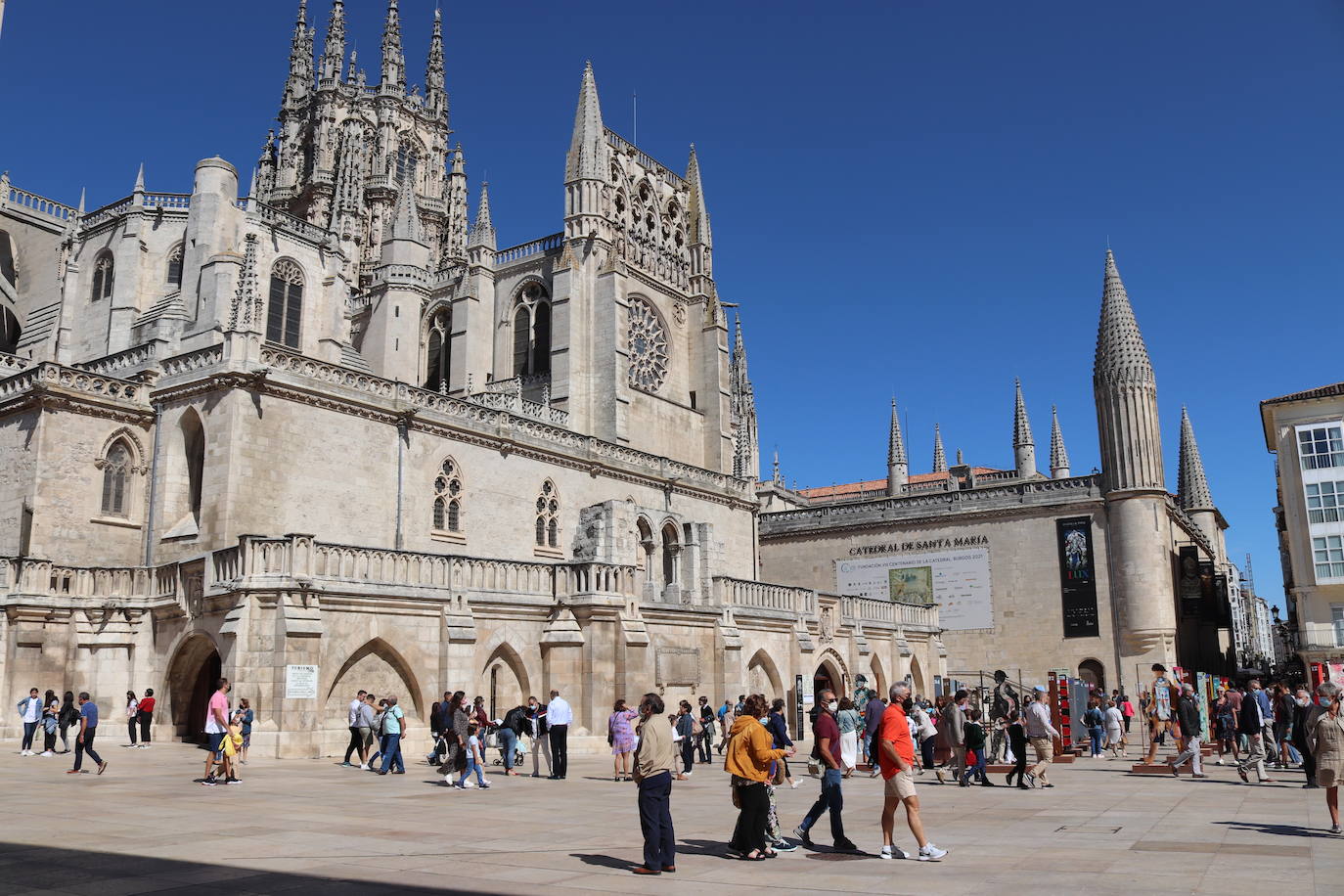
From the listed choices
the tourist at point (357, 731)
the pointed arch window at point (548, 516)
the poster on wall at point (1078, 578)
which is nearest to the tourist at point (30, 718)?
the tourist at point (357, 731)

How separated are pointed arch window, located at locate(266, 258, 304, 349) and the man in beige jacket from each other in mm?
30005

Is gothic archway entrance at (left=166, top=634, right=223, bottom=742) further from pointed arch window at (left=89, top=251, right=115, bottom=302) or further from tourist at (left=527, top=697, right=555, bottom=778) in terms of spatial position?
pointed arch window at (left=89, top=251, right=115, bottom=302)

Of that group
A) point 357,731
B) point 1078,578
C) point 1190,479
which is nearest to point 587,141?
point 1078,578

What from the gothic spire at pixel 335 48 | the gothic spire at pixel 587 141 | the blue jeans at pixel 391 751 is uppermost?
the gothic spire at pixel 335 48

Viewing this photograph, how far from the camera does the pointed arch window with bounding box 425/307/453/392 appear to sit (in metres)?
44.3

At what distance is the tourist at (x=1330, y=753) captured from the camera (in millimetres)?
10695

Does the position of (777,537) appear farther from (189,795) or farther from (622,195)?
(189,795)

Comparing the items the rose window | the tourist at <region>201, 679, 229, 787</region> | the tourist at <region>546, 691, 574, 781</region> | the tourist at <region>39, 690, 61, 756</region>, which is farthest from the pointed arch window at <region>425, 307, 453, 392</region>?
the tourist at <region>201, 679, 229, 787</region>

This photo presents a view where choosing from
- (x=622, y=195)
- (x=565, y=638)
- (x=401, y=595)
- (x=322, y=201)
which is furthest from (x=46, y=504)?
(x=322, y=201)

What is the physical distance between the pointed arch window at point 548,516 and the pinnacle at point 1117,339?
2036 cm

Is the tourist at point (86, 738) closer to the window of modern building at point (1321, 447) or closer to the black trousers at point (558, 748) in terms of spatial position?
the black trousers at point (558, 748)

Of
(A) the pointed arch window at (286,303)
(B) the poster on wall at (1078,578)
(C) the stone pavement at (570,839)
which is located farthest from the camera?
(B) the poster on wall at (1078,578)

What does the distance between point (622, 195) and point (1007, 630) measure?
23053mm

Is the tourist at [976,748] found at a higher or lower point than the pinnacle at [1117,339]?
lower
